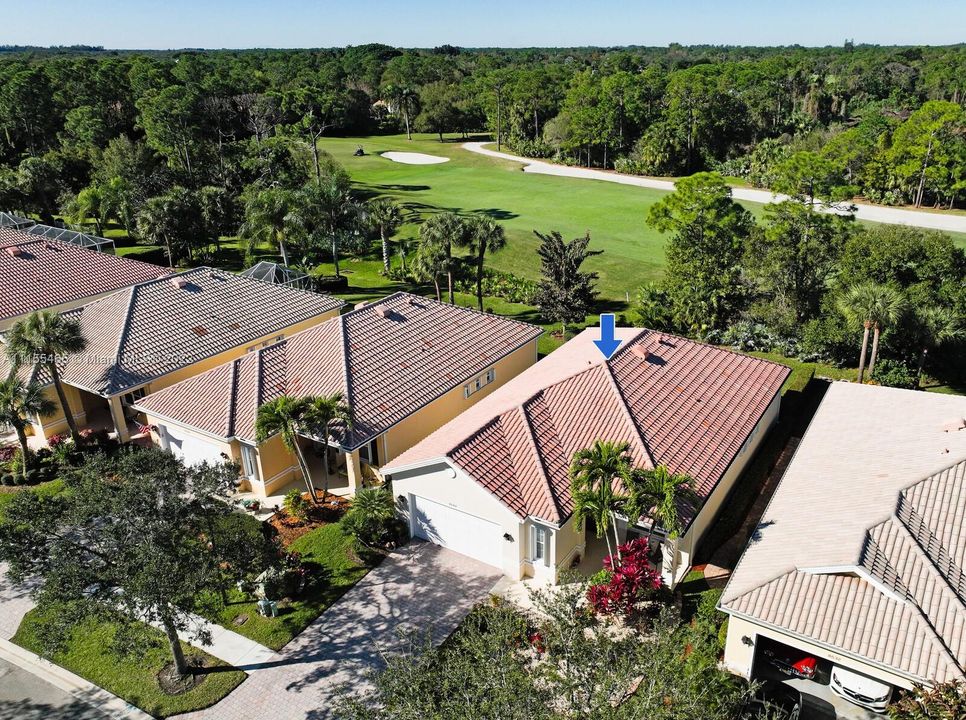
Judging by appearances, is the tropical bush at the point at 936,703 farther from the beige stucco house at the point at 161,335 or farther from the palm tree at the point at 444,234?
the palm tree at the point at 444,234

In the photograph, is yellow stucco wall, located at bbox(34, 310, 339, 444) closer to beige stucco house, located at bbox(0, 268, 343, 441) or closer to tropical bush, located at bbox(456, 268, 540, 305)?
beige stucco house, located at bbox(0, 268, 343, 441)

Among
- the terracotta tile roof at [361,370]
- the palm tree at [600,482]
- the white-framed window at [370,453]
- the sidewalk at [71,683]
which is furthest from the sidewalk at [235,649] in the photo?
the palm tree at [600,482]

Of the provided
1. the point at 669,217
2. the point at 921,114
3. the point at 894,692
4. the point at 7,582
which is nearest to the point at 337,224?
the point at 669,217

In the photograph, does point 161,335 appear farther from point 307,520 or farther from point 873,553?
point 873,553

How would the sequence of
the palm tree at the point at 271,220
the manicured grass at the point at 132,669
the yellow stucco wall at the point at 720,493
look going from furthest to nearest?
the palm tree at the point at 271,220 → the yellow stucco wall at the point at 720,493 → the manicured grass at the point at 132,669

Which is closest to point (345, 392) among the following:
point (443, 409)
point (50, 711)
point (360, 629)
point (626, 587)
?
point (443, 409)

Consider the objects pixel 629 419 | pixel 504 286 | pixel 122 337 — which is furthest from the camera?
pixel 504 286

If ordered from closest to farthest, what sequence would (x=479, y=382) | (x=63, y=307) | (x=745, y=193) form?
1. (x=479, y=382)
2. (x=63, y=307)
3. (x=745, y=193)

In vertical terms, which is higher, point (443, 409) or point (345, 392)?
point (345, 392)
